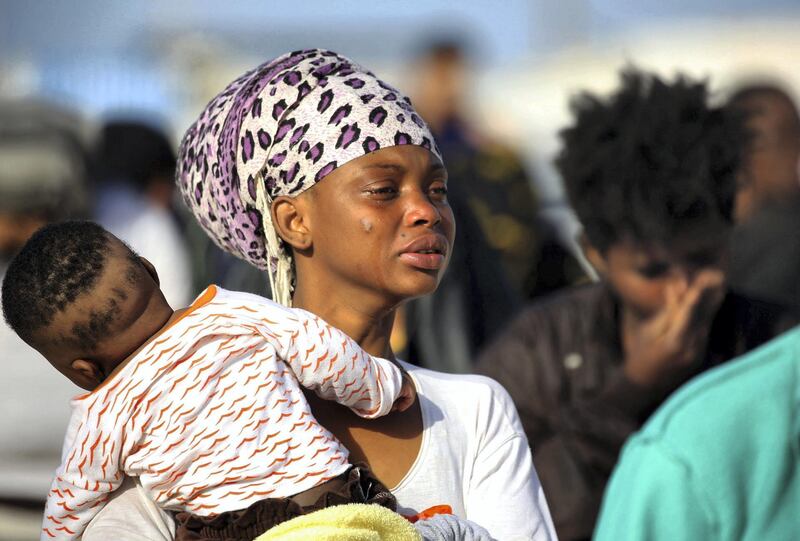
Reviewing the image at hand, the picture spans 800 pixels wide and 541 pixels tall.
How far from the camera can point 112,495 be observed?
88.8 inches

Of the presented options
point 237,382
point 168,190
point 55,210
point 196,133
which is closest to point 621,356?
point 196,133

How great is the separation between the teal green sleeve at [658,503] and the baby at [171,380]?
19.1 inches

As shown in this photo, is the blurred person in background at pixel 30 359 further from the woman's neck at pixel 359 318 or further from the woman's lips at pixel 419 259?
the woman's lips at pixel 419 259

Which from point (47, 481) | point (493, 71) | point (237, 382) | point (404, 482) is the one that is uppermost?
point (237, 382)

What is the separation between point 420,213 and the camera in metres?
2.56

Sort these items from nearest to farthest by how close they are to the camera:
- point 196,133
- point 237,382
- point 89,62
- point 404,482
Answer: point 237,382, point 404,482, point 196,133, point 89,62

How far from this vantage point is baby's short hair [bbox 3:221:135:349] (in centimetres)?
219

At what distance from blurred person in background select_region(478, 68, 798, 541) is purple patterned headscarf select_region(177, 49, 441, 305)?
1.56m

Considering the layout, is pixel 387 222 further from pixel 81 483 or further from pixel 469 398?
pixel 81 483

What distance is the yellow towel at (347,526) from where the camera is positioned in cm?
203

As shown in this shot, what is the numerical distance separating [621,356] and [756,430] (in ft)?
7.78

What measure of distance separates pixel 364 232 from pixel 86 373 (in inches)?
24.4

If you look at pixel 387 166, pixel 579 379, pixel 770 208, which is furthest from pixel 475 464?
pixel 770 208

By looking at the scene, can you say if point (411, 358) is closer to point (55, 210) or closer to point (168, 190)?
point (55, 210)
